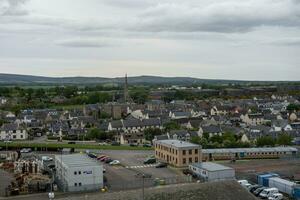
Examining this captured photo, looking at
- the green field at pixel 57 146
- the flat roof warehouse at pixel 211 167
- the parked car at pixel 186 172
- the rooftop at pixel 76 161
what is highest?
the rooftop at pixel 76 161

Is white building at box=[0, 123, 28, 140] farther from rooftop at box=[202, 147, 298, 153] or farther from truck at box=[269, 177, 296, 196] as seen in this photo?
truck at box=[269, 177, 296, 196]

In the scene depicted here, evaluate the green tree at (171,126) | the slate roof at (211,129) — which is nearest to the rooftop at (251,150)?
the slate roof at (211,129)

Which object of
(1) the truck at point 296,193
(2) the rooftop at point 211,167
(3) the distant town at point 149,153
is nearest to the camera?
(1) the truck at point 296,193

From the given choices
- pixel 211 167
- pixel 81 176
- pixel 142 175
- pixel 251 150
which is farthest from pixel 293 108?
pixel 81 176

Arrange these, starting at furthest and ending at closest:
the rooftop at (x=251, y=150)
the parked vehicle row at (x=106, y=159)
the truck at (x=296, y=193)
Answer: the rooftop at (x=251, y=150), the parked vehicle row at (x=106, y=159), the truck at (x=296, y=193)

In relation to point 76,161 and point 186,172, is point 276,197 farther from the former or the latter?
point 76,161

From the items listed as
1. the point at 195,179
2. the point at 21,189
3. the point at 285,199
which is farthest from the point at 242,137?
the point at 21,189

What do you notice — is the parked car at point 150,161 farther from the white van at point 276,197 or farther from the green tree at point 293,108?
the green tree at point 293,108

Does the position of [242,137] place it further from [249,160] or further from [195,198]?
[195,198]
